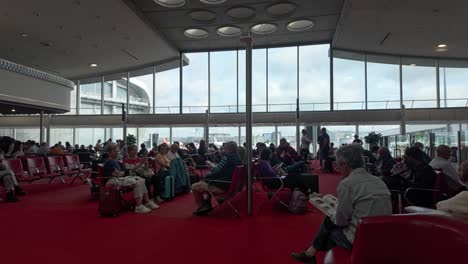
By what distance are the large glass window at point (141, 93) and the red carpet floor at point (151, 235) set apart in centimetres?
1201

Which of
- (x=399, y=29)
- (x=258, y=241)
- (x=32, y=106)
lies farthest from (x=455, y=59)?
(x=32, y=106)

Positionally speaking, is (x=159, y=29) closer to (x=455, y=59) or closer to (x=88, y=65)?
(x=88, y=65)

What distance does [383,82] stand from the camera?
15203 mm

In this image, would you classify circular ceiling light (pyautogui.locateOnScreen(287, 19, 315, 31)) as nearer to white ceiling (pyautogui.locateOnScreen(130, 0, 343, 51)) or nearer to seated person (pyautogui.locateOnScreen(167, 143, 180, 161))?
white ceiling (pyautogui.locateOnScreen(130, 0, 343, 51))

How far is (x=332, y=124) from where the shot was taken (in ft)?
49.8

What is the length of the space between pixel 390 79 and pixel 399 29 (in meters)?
4.13

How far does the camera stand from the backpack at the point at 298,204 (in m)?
4.80

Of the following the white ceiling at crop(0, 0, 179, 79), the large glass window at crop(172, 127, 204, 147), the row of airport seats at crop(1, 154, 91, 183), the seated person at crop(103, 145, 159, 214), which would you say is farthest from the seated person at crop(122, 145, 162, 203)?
the large glass window at crop(172, 127, 204, 147)

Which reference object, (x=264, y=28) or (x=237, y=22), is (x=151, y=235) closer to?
(x=237, y=22)

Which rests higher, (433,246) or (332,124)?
(332,124)

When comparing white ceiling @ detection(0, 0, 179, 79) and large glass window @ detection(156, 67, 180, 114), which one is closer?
white ceiling @ detection(0, 0, 179, 79)

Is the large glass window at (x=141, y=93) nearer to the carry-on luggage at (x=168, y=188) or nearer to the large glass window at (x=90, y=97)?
the large glass window at (x=90, y=97)

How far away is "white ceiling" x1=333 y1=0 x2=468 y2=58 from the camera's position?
31.2 feet

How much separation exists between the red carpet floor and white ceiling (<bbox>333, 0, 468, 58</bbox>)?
7.65 m
